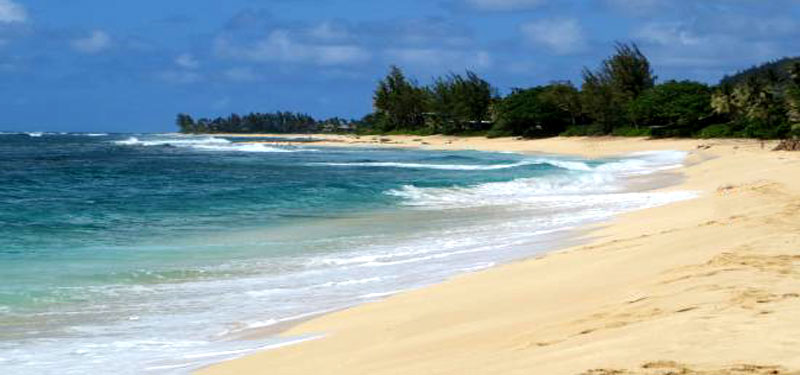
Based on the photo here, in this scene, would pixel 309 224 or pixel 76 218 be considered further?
pixel 76 218

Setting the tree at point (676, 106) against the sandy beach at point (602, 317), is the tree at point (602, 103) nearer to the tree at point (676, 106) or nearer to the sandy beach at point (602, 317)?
the tree at point (676, 106)

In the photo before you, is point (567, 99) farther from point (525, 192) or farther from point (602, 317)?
point (602, 317)

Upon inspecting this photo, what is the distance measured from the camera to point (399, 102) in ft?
424

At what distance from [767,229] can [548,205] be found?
10653mm

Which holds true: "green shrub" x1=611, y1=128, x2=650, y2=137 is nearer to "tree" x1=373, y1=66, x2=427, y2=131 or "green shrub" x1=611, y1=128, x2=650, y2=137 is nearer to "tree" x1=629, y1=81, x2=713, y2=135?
"tree" x1=629, y1=81, x2=713, y2=135

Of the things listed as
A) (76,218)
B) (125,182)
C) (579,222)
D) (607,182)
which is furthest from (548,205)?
(125,182)

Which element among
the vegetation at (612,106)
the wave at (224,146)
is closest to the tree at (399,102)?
the vegetation at (612,106)

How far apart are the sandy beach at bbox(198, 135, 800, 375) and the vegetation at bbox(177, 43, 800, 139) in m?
41.5

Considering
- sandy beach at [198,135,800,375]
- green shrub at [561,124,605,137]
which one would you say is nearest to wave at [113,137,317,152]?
Result: green shrub at [561,124,605,137]

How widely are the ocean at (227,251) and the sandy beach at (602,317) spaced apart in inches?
34.0

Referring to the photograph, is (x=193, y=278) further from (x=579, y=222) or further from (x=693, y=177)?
(x=693, y=177)

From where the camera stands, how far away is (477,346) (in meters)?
6.84

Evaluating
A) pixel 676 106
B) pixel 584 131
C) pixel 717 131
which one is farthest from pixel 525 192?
pixel 584 131

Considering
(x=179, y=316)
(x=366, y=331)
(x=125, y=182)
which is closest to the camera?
(x=366, y=331)
